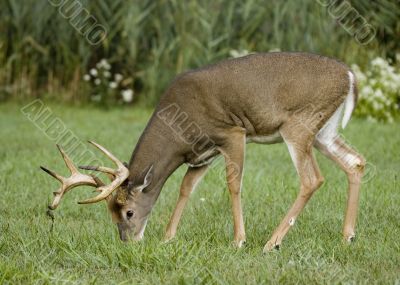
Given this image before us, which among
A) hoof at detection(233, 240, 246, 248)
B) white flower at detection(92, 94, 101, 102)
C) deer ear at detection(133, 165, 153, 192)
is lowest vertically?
white flower at detection(92, 94, 101, 102)

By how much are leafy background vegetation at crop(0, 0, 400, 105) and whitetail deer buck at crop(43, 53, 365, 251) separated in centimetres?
688

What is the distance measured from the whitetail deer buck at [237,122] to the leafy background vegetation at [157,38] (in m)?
6.88

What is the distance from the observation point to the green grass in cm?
479

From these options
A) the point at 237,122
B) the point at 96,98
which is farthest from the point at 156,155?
the point at 96,98

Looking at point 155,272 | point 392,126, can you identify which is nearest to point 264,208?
Answer: point 155,272

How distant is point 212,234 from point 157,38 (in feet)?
27.3

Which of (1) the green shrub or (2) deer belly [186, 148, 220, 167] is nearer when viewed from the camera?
(2) deer belly [186, 148, 220, 167]

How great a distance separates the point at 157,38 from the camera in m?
13.7

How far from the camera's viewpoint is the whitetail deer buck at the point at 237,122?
5871mm

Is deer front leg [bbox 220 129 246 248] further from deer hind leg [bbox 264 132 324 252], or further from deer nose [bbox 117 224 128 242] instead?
deer nose [bbox 117 224 128 242]

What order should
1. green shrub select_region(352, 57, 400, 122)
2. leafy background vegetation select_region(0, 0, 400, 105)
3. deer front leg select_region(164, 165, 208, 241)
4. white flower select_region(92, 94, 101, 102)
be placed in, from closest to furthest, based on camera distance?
deer front leg select_region(164, 165, 208, 241)
green shrub select_region(352, 57, 400, 122)
leafy background vegetation select_region(0, 0, 400, 105)
white flower select_region(92, 94, 101, 102)

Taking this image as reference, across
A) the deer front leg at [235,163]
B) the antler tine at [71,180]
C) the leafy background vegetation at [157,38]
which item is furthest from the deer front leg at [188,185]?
the leafy background vegetation at [157,38]

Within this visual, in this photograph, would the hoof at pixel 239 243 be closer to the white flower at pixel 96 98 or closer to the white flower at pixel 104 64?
the white flower at pixel 104 64

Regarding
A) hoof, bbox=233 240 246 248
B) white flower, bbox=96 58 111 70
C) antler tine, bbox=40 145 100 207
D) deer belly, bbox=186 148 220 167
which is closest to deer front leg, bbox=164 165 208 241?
deer belly, bbox=186 148 220 167
